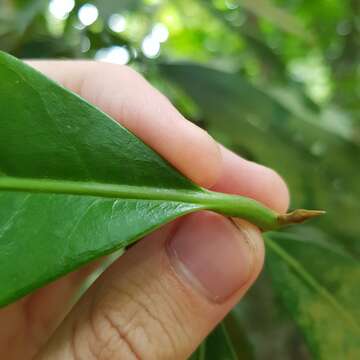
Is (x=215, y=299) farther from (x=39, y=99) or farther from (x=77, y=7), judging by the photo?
(x=77, y=7)

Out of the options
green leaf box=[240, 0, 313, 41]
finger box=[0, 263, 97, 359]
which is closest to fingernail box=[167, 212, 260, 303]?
finger box=[0, 263, 97, 359]

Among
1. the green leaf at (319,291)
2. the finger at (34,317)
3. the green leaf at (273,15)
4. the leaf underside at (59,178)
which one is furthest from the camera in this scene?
the green leaf at (273,15)

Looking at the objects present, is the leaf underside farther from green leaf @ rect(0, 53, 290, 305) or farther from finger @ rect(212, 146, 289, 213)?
finger @ rect(212, 146, 289, 213)

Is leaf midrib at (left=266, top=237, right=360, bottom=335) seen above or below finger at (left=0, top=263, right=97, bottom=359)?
above

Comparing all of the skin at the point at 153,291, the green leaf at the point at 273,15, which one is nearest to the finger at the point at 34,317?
the skin at the point at 153,291

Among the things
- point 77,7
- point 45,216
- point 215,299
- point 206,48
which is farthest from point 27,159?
point 206,48

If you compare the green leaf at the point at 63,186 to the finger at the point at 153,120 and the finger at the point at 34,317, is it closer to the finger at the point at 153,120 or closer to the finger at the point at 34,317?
the finger at the point at 153,120

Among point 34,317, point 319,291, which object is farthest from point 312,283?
point 34,317
